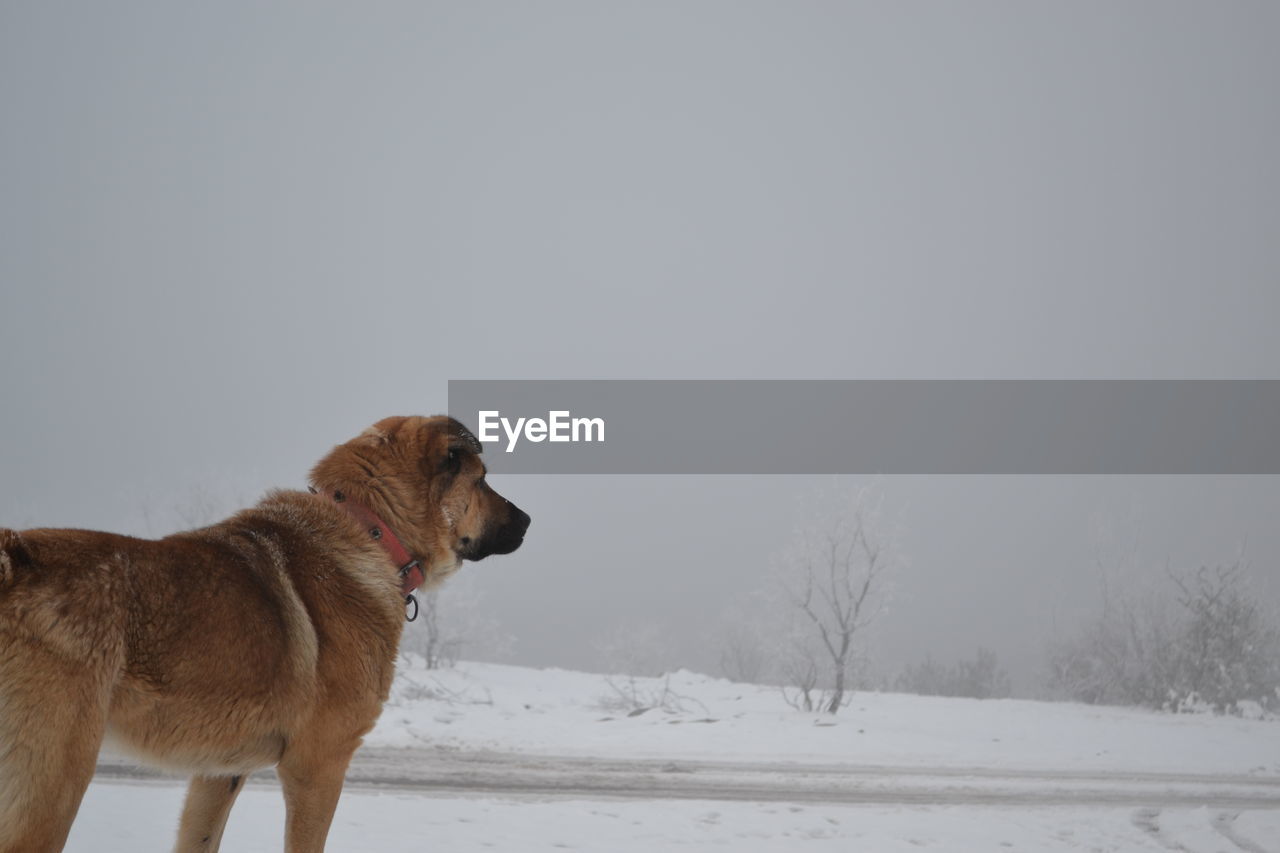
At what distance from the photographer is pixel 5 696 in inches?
115

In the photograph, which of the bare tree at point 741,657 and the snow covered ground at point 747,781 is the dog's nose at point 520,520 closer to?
the snow covered ground at point 747,781

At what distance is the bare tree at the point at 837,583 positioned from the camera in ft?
64.1

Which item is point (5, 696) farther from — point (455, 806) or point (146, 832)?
point (455, 806)

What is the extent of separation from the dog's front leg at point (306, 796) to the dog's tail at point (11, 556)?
1.27 m

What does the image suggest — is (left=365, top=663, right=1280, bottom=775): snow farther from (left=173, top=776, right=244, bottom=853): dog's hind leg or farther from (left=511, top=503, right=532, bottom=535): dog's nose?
(left=173, top=776, right=244, bottom=853): dog's hind leg

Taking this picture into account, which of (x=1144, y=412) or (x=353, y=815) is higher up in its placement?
(x=1144, y=412)

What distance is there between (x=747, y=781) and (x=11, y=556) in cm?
854

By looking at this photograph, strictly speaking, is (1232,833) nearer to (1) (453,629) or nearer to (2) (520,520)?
(2) (520,520)

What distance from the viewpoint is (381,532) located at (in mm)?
4332

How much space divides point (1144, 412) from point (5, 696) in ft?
166

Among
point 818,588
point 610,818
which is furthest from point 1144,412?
point 610,818

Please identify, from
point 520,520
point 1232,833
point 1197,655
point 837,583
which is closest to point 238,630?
point 520,520

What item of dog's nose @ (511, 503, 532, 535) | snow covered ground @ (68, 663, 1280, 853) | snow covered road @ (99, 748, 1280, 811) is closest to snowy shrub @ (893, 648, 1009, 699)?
snow covered ground @ (68, 663, 1280, 853)
